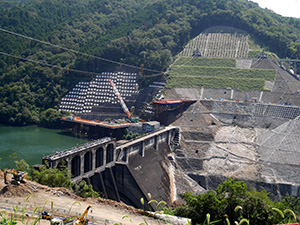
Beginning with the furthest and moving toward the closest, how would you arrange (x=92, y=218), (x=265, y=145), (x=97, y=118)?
(x=97, y=118) < (x=265, y=145) < (x=92, y=218)

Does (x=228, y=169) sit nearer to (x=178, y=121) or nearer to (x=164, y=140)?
(x=164, y=140)

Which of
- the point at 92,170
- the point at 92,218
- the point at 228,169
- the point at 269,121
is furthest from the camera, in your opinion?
the point at 269,121

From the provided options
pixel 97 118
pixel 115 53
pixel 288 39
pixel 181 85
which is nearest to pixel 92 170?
pixel 97 118

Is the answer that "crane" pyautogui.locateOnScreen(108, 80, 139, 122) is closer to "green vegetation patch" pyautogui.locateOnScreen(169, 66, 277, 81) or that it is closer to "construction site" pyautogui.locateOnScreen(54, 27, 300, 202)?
"construction site" pyautogui.locateOnScreen(54, 27, 300, 202)

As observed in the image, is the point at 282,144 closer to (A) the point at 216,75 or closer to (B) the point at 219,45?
(A) the point at 216,75

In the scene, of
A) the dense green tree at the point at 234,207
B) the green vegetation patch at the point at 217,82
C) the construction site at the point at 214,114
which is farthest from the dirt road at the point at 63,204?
the green vegetation patch at the point at 217,82

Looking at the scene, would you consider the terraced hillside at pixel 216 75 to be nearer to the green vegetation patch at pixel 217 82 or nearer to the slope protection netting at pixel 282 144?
the green vegetation patch at pixel 217 82
